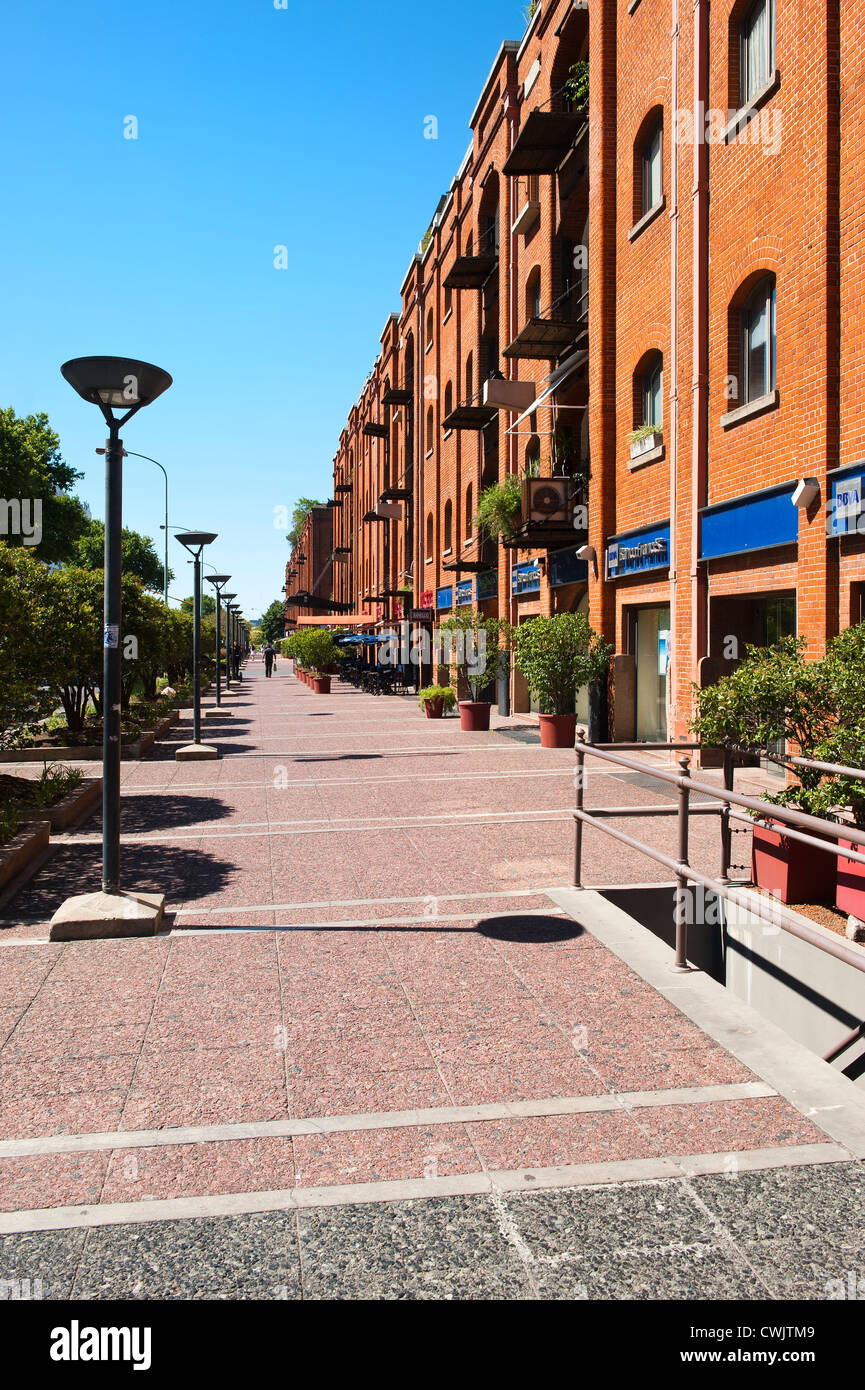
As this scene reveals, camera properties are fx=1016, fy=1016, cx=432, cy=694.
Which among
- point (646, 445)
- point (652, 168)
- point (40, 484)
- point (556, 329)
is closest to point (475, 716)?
point (646, 445)

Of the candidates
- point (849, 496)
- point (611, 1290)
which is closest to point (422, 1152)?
point (611, 1290)

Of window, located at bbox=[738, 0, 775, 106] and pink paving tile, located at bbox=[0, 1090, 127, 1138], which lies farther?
window, located at bbox=[738, 0, 775, 106]

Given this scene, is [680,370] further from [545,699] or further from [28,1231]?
[28,1231]

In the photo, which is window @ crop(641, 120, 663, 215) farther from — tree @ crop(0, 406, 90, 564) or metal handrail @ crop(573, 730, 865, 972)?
tree @ crop(0, 406, 90, 564)

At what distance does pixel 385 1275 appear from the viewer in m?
2.80

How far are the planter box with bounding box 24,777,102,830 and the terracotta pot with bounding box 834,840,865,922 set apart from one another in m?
6.67

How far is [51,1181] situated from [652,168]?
57.6ft

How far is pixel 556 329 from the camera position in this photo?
64.7 ft

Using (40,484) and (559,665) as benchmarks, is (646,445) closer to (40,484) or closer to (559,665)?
(559,665)

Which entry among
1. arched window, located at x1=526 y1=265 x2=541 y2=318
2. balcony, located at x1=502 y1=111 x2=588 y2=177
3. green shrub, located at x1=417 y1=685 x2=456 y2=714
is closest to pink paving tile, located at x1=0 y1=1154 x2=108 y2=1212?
balcony, located at x1=502 y1=111 x2=588 y2=177

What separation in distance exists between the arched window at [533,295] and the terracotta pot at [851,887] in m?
19.9

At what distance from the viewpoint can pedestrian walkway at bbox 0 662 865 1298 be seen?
2881 millimetres

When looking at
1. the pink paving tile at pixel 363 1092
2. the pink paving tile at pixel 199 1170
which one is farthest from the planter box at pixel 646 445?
the pink paving tile at pixel 199 1170
